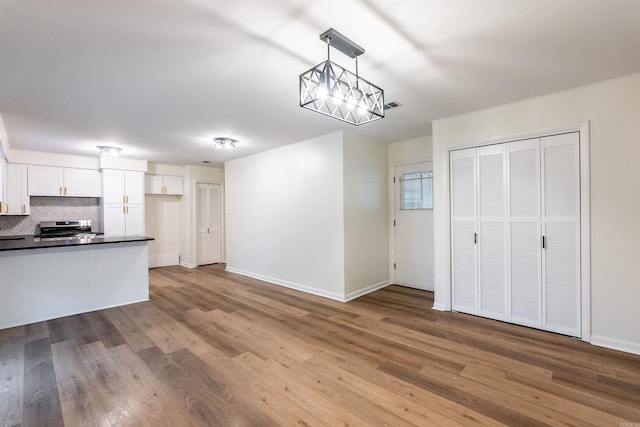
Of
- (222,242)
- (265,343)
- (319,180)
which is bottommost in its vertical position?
(265,343)

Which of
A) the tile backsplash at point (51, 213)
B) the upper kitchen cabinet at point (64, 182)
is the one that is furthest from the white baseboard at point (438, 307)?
the tile backsplash at point (51, 213)

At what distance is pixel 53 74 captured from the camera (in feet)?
8.19

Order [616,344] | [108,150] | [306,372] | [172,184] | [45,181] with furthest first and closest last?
[172,184] → [45,181] → [108,150] → [616,344] → [306,372]

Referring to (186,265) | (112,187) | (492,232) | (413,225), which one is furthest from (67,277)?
(492,232)

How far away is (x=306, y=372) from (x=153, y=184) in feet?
20.8

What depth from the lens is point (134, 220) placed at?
638 cm

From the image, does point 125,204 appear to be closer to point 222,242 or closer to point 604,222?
point 222,242

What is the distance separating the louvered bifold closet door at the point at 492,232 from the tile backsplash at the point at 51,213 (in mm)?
7498

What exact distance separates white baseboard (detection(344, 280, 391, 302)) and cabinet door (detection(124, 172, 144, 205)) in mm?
5160

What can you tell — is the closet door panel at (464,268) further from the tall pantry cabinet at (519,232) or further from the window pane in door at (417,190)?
the window pane in door at (417,190)

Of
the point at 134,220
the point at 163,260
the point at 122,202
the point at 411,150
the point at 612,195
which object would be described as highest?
the point at 411,150

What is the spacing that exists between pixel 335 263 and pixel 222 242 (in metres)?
4.43

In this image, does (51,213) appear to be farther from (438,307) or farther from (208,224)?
(438,307)

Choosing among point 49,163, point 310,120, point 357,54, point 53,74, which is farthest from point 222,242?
point 357,54
